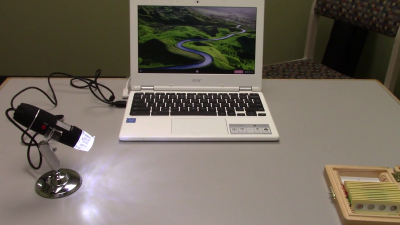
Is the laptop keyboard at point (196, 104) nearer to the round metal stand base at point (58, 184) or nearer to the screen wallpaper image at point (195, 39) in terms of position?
the screen wallpaper image at point (195, 39)

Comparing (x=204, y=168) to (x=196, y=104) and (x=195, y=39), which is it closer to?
(x=196, y=104)

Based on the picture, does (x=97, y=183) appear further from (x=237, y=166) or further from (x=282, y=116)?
(x=282, y=116)

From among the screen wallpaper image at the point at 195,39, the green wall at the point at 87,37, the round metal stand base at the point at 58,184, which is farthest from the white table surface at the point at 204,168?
the green wall at the point at 87,37

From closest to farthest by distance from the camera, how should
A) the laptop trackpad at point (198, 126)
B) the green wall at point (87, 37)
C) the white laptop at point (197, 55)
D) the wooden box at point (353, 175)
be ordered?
1. the wooden box at point (353, 175)
2. the laptop trackpad at point (198, 126)
3. the white laptop at point (197, 55)
4. the green wall at point (87, 37)

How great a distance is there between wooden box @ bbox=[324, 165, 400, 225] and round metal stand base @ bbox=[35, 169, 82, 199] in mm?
488

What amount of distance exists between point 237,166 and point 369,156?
30 centimetres

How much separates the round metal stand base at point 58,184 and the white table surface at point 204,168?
1 centimetres

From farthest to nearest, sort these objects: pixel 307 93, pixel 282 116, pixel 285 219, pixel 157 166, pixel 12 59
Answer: pixel 12 59 < pixel 307 93 < pixel 282 116 < pixel 157 166 < pixel 285 219

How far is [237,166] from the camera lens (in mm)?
683

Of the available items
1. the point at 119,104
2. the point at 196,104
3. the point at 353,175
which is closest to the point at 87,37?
the point at 119,104

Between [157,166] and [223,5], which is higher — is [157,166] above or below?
below

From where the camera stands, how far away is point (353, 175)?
66 cm

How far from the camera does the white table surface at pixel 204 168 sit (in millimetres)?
571

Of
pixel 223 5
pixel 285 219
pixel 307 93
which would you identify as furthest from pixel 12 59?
pixel 285 219
